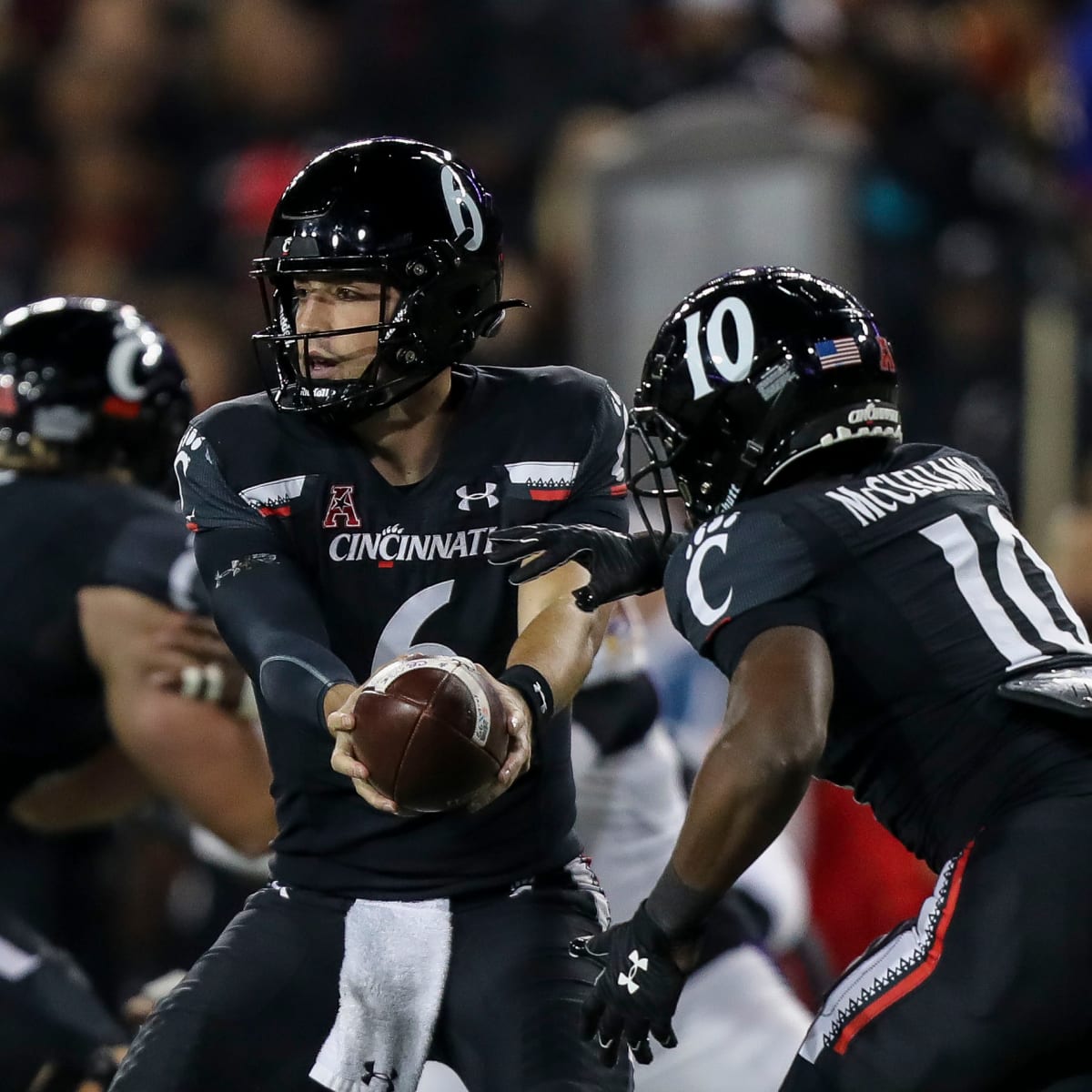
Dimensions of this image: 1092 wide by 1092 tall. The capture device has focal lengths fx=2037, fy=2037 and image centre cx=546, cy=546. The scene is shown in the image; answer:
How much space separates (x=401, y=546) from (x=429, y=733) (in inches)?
19.9

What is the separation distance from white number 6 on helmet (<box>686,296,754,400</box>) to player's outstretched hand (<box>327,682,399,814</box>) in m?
0.74

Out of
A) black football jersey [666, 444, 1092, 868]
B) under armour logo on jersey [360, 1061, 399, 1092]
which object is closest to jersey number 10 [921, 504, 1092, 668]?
black football jersey [666, 444, 1092, 868]

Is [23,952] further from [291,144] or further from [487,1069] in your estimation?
[291,144]

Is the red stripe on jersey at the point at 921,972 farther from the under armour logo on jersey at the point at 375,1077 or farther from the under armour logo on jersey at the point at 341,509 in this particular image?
the under armour logo on jersey at the point at 341,509

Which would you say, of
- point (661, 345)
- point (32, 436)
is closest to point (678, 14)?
point (32, 436)

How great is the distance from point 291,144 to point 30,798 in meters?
5.32

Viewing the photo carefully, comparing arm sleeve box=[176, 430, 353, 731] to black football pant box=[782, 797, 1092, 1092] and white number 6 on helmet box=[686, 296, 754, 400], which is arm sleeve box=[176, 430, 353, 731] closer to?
white number 6 on helmet box=[686, 296, 754, 400]

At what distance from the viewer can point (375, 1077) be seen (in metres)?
3.15

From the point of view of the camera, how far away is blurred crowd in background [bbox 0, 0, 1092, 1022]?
7746mm

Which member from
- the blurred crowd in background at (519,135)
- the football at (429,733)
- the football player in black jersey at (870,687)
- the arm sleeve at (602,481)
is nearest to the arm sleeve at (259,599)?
the football at (429,733)

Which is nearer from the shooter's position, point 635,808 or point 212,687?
point 212,687

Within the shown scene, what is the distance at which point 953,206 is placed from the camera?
8023mm

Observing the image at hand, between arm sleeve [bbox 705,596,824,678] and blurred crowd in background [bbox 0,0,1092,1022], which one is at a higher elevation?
arm sleeve [bbox 705,596,824,678]

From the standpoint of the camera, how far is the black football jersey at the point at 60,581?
4059mm
